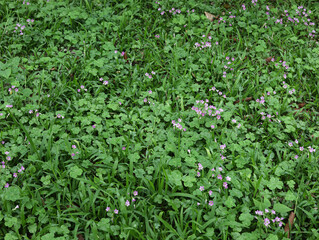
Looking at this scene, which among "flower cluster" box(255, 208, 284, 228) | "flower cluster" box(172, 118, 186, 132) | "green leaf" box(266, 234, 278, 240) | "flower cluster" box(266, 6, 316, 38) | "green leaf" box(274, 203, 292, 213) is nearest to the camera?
"green leaf" box(266, 234, 278, 240)

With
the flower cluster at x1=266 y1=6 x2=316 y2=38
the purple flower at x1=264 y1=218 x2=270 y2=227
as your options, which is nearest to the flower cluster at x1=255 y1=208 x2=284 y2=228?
the purple flower at x1=264 y1=218 x2=270 y2=227

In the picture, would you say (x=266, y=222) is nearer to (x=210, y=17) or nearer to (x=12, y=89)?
(x=12, y=89)

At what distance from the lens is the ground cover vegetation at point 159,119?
2586 mm

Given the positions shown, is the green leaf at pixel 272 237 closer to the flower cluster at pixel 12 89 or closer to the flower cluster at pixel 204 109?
the flower cluster at pixel 204 109

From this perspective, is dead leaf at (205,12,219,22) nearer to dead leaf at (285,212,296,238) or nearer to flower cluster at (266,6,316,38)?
flower cluster at (266,6,316,38)

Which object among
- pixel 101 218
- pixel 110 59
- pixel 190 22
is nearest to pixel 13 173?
pixel 101 218

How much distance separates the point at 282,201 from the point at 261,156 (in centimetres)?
47

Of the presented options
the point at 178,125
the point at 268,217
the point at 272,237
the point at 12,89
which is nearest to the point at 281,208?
the point at 268,217

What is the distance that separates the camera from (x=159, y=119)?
129 inches

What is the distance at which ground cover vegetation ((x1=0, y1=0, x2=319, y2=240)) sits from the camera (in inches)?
102

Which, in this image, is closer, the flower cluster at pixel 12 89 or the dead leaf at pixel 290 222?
the dead leaf at pixel 290 222

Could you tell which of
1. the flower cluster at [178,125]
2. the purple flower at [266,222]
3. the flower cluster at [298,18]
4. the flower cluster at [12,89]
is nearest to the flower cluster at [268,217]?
the purple flower at [266,222]

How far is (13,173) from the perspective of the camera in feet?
8.93

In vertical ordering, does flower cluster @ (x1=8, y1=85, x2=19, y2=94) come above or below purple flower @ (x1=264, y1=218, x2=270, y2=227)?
above
